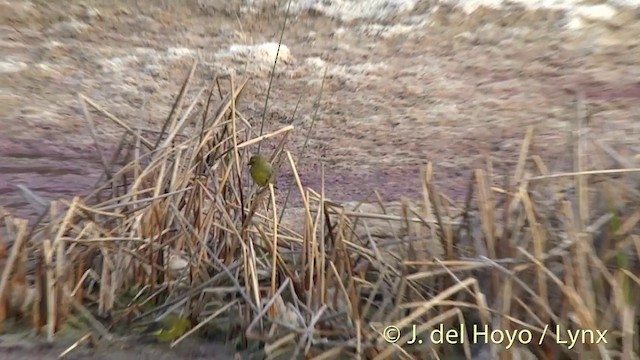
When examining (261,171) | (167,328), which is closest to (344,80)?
(261,171)

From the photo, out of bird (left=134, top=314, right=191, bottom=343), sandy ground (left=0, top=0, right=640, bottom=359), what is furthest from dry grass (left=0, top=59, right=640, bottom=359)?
sandy ground (left=0, top=0, right=640, bottom=359)

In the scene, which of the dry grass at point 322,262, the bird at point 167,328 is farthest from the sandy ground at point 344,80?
the bird at point 167,328

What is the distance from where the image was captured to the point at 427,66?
12.1 ft

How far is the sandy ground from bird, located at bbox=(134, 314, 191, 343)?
2.79 ft

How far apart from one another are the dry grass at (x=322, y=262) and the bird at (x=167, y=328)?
21 mm

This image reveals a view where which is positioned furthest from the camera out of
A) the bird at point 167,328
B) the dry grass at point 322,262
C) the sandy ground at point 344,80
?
the sandy ground at point 344,80

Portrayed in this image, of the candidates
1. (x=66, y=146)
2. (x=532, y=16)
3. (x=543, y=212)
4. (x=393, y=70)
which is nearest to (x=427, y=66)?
(x=393, y=70)

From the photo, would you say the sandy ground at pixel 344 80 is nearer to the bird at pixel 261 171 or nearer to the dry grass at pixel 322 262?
the dry grass at pixel 322 262

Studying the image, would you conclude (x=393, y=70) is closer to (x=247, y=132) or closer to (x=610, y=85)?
(x=610, y=85)

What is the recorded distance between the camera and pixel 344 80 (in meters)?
3.63

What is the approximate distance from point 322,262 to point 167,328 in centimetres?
31

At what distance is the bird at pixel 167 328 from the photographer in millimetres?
1762

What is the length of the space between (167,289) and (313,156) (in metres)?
1.30

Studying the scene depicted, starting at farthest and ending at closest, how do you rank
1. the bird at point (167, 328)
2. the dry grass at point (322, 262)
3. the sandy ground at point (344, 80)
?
1. the sandy ground at point (344, 80)
2. the bird at point (167, 328)
3. the dry grass at point (322, 262)
